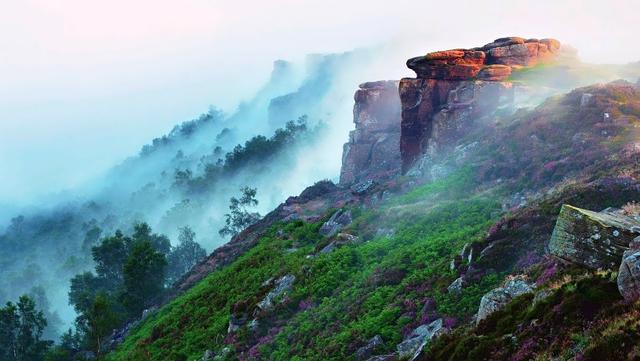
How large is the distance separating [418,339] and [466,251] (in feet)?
21.6

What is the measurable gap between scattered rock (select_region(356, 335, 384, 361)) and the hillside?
6 centimetres

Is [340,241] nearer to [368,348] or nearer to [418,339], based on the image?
[368,348]

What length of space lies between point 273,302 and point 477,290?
1518cm

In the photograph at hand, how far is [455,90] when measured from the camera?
62.2 meters

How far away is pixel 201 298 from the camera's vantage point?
4453 centimetres

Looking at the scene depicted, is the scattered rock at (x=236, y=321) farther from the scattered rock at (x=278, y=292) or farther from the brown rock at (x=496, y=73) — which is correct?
the brown rock at (x=496, y=73)

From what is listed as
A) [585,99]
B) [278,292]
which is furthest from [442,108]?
[278,292]

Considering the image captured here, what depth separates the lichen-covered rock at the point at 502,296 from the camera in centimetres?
1582

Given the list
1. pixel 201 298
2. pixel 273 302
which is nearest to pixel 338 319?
pixel 273 302

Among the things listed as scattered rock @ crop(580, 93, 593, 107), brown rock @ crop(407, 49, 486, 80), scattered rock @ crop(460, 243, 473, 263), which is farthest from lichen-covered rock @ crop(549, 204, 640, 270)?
brown rock @ crop(407, 49, 486, 80)

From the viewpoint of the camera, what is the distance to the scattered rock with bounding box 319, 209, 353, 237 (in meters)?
48.6

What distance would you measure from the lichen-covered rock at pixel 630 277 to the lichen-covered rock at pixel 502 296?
4461 millimetres

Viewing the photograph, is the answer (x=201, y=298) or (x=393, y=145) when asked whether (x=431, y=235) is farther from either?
(x=393, y=145)

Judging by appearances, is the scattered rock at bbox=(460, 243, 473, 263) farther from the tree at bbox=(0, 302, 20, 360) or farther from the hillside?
the tree at bbox=(0, 302, 20, 360)
